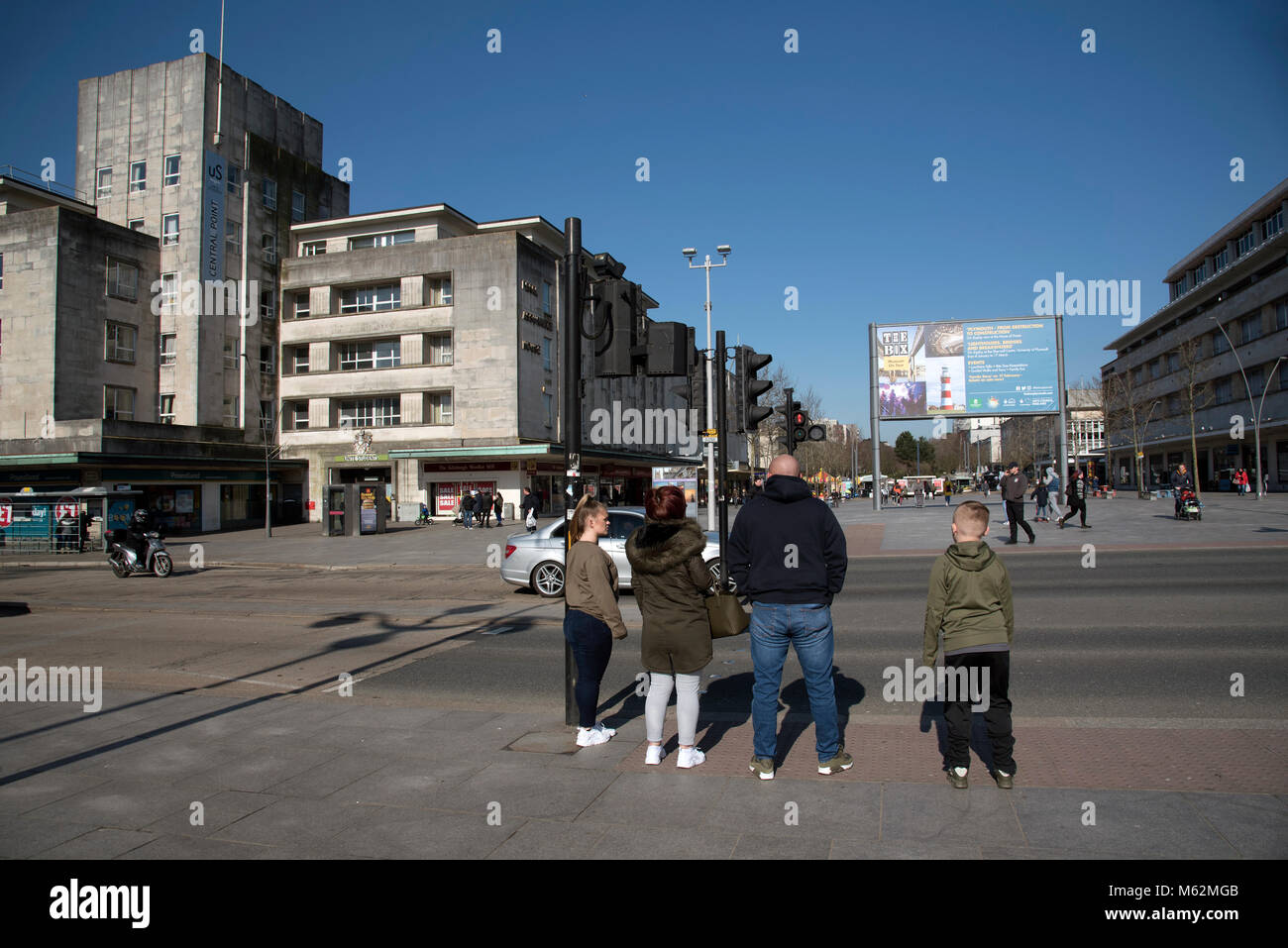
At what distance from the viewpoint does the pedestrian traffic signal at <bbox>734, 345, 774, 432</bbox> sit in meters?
12.2

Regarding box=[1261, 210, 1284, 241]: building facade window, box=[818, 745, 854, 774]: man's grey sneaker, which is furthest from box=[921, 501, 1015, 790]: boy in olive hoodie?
box=[1261, 210, 1284, 241]: building facade window

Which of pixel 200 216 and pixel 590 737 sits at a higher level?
pixel 200 216

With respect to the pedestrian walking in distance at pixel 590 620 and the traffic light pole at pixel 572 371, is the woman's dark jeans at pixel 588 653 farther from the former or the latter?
the traffic light pole at pixel 572 371

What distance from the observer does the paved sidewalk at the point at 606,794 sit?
12.2 ft

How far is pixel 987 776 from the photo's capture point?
449 cm

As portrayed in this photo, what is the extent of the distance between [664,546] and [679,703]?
95cm

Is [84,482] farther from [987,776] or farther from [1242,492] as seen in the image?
[1242,492]

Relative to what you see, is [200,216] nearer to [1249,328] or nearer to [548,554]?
[548,554]

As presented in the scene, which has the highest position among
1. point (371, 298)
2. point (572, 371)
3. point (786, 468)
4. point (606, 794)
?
point (371, 298)

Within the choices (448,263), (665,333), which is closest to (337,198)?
(448,263)

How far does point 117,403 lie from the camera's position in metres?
39.9

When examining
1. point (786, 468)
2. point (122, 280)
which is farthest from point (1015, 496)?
point (122, 280)

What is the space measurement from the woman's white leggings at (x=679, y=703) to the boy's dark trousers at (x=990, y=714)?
1.43 meters

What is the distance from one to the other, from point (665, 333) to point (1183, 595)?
914 cm
